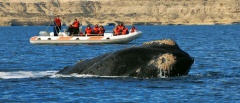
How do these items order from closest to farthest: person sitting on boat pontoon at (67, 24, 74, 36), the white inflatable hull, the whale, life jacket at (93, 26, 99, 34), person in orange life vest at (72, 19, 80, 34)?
the whale, person in orange life vest at (72, 19, 80, 34), person sitting on boat pontoon at (67, 24, 74, 36), the white inflatable hull, life jacket at (93, 26, 99, 34)

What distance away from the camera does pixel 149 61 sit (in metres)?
22.9

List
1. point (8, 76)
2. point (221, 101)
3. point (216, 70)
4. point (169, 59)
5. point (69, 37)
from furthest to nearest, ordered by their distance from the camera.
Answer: point (69, 37)
point (216, 70)
point (8, 76)
point (169, 59)
point (221, 101)

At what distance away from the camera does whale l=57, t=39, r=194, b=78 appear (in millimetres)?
22781

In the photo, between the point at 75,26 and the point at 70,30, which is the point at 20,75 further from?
the point at 70,30

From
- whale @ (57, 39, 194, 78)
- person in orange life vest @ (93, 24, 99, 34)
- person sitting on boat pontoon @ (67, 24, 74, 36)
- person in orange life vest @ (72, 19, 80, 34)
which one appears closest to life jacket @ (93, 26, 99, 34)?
person in orange life vest @ (93, 24, 99, 34)

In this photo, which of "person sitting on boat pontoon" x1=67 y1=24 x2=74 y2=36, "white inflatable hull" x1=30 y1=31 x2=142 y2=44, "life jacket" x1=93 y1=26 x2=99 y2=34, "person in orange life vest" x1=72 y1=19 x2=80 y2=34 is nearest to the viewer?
"person in orange life vest" x1=72 y1=19 x2=80 y2=34

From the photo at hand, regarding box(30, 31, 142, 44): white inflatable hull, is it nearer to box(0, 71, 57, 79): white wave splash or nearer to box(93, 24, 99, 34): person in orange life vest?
box(93, 24, 99, 34): person in orange life vest

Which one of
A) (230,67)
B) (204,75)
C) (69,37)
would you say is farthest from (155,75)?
(69,37)

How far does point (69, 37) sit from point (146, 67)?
3886 centimetres

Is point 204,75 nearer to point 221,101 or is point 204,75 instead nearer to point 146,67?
point 146,67

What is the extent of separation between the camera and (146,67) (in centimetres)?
2308

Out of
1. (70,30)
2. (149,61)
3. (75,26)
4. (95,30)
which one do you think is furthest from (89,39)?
(149,61)

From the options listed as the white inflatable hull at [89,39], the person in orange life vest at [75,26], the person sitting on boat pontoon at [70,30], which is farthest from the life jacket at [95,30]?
the person sitting on boat pontoon at [70,30]

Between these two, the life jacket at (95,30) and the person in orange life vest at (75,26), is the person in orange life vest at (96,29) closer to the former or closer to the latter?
the life jacket at (95,30)
